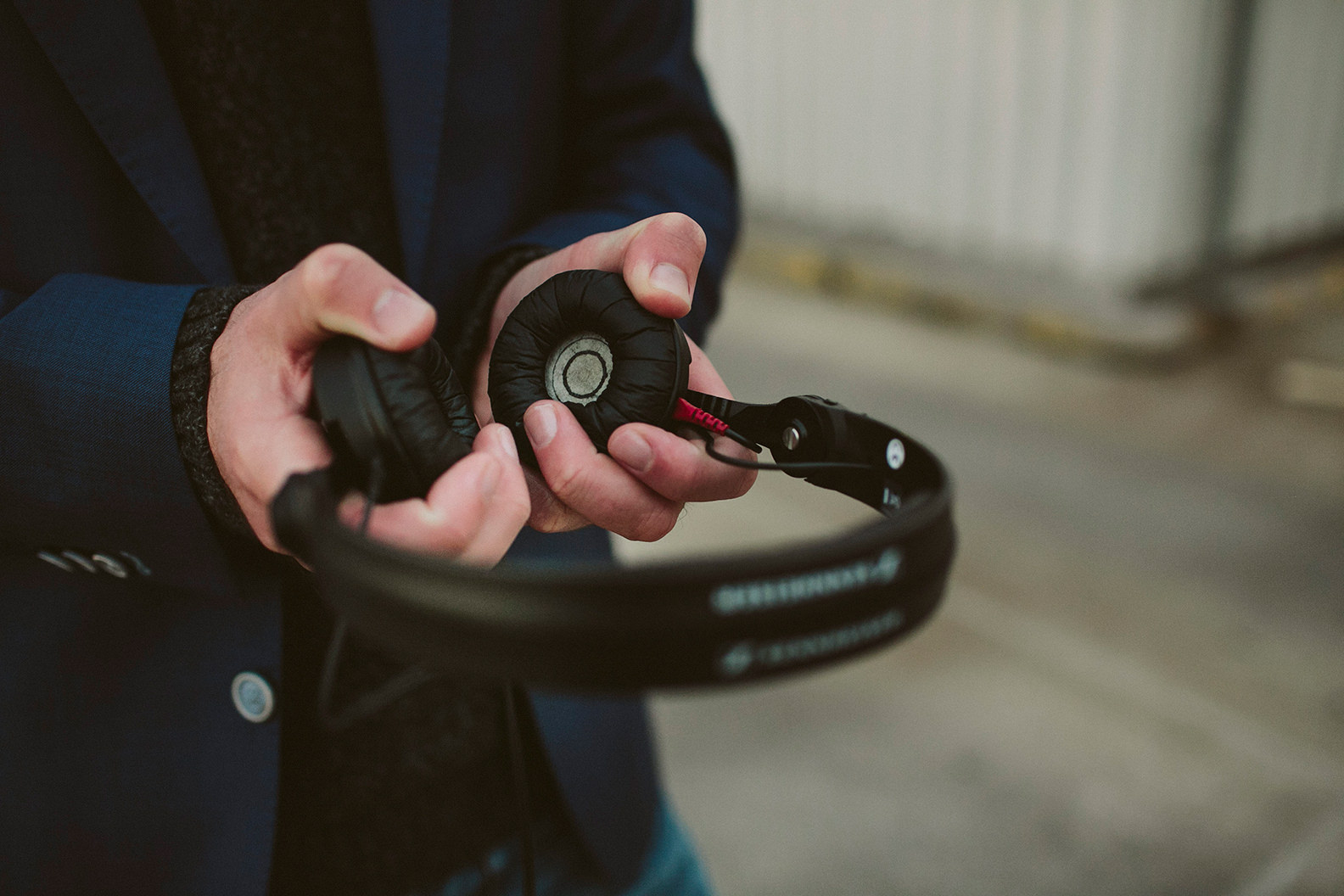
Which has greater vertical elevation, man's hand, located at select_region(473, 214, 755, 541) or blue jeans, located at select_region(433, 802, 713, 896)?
man's hand, located at select_region(473, 214, 755, 541)

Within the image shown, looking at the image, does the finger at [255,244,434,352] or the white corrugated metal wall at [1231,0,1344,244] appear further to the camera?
the white corrugated metal wall at [1231,0,1344,244]

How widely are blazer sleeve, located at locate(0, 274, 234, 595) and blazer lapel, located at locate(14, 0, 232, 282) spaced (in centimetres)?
10

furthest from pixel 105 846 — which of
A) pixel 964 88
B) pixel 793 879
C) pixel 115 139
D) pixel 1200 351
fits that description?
pixel 964 88

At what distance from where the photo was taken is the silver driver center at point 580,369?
67 centimetres

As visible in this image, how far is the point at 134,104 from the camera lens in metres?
0.69

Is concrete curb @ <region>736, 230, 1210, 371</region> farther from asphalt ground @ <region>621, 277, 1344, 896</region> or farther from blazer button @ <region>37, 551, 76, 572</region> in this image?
blazer button @ <region>37, 551, 76, 572</region>

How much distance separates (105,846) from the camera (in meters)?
0.79

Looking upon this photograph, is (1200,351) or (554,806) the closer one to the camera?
(554,806)

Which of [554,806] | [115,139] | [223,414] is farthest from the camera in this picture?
[554,806]

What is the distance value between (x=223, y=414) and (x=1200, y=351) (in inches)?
137

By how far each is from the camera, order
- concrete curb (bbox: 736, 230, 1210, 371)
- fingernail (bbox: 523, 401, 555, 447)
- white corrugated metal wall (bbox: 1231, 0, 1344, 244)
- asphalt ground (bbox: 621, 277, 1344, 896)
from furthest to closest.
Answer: white corrugated metal wall (bbox: 1231, 0, 1344, 244) → concrete curb (bbox: 736, 230, 1210, 371) → asphalt ground (bbox: 621, 277, 1344, 896) → fingernail (bbox: 523, 401, 555, 447)

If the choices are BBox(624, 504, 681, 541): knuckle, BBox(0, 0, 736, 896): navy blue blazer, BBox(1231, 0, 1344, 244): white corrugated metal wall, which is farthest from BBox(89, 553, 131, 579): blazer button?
BBox(1231, 0, 1344, 244): white corrugated metal wall

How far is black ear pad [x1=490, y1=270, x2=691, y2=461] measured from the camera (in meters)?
0.64

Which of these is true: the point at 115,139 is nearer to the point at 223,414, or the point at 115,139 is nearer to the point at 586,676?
the point at 223,414
